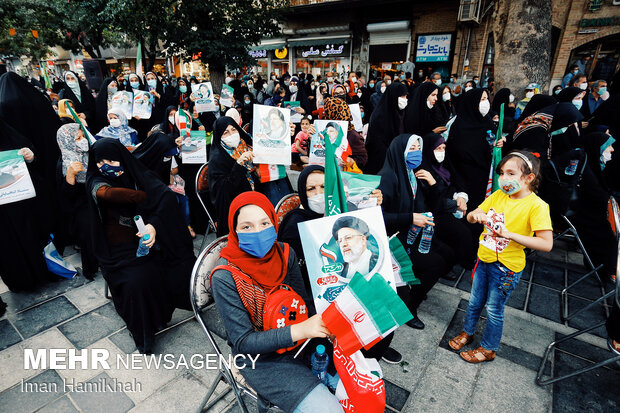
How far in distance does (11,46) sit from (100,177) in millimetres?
27098

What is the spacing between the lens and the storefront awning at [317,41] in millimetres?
19250

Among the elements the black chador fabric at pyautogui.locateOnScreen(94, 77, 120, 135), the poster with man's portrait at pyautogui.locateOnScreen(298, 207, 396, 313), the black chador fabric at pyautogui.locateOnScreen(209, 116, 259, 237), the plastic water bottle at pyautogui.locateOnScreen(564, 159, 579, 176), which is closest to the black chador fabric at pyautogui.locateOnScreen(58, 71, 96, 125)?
the black chador fabric at pyautogui.locateOnScreen(94, 77, 120, 135)

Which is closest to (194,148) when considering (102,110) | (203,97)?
(203,97)

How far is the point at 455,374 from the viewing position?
2512 mm

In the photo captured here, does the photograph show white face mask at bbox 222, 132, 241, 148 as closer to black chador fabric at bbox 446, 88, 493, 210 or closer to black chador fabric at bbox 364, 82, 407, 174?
black chador fabric at bbox 364, 82, 407, 174

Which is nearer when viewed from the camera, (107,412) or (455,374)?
(107,412)

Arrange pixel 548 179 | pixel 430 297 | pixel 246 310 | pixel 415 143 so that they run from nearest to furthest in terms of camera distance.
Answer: pixel 246 310 → pixel 415 143 → pixel 430 297 → pixel 548 179

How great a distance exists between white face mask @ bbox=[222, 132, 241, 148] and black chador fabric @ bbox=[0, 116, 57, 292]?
6.85 ft

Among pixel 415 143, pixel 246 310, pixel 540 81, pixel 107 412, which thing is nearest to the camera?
pixel 246 310

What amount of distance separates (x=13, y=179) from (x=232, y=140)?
7.04 feet

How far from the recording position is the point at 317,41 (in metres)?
20.4

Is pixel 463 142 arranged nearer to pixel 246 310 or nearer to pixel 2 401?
pixel 246 310

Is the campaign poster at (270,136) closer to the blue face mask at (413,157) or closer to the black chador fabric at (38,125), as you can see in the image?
the blue face mask at (413,157)

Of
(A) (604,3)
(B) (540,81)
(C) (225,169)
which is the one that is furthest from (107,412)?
(A) (604,3)
